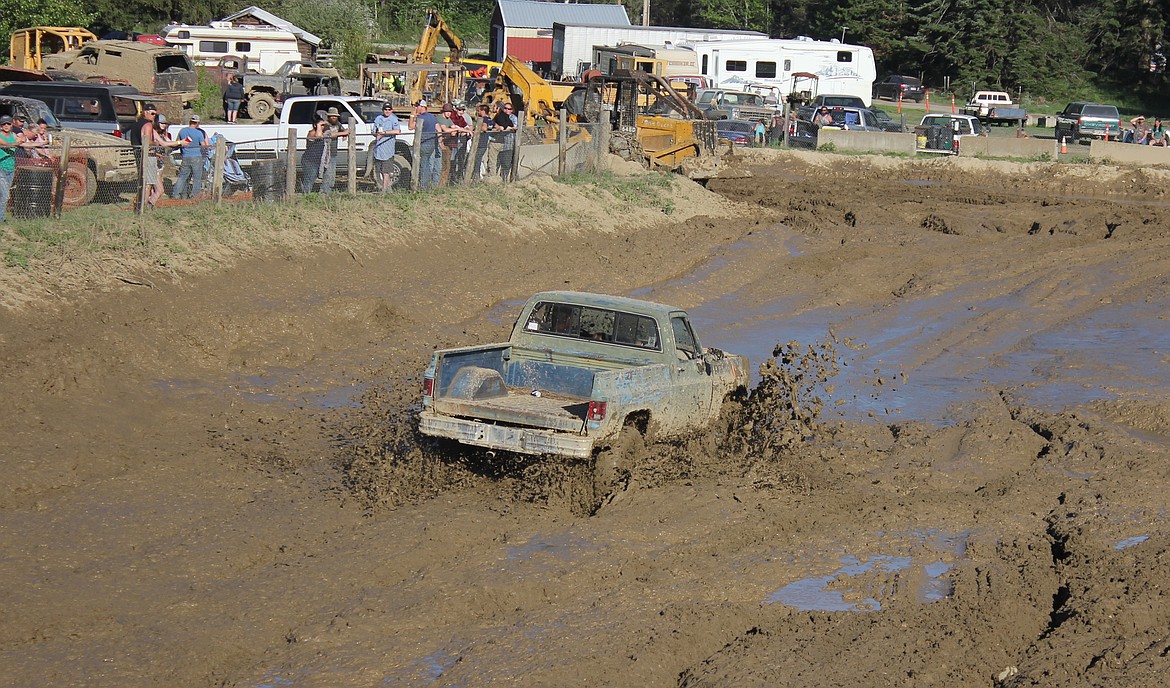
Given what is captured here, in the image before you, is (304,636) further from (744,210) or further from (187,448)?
(744,210)

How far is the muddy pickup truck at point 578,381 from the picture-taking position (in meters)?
9.66

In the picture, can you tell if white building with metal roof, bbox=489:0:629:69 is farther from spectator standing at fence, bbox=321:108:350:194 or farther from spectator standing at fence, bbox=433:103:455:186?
spectator standing at fence, bbox=321:108:350:194

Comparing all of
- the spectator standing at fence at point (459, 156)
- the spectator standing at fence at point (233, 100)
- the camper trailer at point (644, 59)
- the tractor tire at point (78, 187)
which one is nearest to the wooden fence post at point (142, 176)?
the tractor tire at point (78, 187)

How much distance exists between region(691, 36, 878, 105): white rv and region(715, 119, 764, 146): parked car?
586 inches

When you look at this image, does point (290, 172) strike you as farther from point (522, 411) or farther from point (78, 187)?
point (522, 411)

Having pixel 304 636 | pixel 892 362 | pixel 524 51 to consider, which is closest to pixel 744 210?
pixel 892 362

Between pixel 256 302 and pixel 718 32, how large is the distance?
47.8 meters

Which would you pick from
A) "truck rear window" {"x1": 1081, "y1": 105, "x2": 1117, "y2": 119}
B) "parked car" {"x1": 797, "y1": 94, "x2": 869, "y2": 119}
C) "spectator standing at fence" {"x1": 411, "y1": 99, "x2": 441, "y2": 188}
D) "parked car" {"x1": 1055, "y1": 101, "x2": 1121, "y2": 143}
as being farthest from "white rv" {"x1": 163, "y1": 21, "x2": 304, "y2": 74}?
"spectator standing at fence" {"x1": 411, "y1": 99, "x2": 441, "y2": 188}

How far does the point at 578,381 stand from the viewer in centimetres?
1074

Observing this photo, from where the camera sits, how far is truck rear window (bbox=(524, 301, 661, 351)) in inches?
433

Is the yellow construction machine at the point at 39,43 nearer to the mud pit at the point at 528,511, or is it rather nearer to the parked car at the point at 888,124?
the parked car at the point at 888,124

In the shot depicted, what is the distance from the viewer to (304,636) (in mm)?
6852

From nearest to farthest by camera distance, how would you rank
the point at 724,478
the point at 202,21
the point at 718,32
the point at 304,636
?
the point at 304,636 → the point at 724,478 → the point at 718,32 → the point at 202,21

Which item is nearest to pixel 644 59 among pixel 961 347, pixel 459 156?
pixel 459 156
